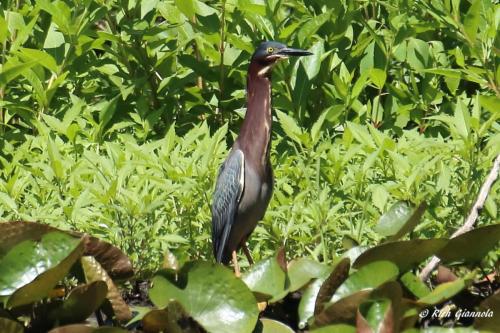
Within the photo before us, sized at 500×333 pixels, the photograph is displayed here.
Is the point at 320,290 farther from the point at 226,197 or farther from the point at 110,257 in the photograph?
the point at 226,197

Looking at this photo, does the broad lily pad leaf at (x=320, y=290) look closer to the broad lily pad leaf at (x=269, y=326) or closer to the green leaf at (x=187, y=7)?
the broad lily pad leaf at (x=269, y=326)

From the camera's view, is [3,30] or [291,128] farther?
[3,30]

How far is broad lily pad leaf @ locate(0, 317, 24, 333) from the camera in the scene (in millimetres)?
3098

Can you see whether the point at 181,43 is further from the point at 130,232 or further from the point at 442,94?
the point at 130,232

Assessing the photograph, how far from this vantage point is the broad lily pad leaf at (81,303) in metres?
3.12

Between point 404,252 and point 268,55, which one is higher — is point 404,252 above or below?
above

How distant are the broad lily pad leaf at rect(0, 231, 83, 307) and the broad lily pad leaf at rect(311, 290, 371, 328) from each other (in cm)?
66

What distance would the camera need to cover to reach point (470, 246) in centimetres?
333

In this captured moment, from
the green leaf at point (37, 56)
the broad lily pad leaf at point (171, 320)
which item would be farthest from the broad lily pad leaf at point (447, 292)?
the green leaf at point (37, 56)

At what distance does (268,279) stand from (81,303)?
55cm

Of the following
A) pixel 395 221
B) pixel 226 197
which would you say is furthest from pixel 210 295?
pixel 226 197

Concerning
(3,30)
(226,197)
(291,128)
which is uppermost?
(3,30)

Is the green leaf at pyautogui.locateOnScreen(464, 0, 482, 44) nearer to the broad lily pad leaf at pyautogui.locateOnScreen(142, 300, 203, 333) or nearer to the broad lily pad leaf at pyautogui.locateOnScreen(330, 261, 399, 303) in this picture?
the broad lily pad leaf at pyautogui.locateOnScreen(330, 261, 399, 303)

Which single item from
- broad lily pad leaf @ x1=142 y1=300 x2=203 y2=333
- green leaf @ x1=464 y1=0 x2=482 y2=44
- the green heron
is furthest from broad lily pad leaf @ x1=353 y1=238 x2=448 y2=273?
green leaf @ x1=464 y1=0 x2=482 y2=44
